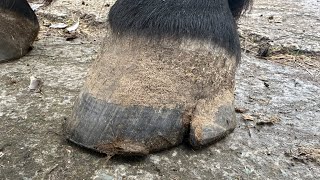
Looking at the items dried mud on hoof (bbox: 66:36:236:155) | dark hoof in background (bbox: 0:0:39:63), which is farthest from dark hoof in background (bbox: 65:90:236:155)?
dark hoof in background (bbox: 0:0:39:63)

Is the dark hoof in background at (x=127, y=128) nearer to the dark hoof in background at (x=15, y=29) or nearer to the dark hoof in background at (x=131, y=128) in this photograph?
the dark hoof in background at (x=131, y=128)

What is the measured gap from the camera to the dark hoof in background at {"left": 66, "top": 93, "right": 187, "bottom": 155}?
1.03 meters

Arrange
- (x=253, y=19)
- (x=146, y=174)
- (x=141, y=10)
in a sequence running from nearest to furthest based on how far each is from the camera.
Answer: (x=146, y=174) < (x=141, y=10) < (x=253, y=19)

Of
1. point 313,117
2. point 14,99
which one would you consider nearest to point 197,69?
point 313,117

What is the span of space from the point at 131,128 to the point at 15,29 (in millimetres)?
871

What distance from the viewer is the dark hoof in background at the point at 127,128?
3.37 ft

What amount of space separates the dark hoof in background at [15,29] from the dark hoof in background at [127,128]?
715 mm

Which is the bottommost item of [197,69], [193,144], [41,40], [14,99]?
[41,40]

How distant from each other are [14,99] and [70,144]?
1.13 ft

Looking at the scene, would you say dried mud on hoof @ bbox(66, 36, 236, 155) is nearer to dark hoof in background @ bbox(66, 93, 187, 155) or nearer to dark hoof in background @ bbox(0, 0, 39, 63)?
dark hoof in background @ bbox(66, 93, 187, 155)

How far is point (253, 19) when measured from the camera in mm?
2387

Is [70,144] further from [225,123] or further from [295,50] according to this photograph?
[295,50]

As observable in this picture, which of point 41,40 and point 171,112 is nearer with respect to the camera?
point 171,112

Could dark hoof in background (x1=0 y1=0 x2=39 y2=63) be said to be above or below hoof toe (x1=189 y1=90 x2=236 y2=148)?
below
